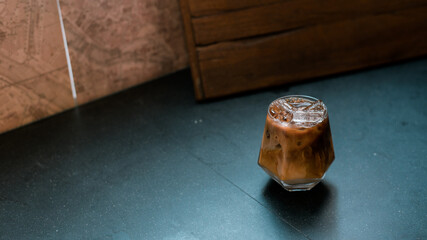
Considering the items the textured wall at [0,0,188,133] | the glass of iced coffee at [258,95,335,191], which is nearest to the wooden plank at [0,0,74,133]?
the textured wall at [0,0,188,133]

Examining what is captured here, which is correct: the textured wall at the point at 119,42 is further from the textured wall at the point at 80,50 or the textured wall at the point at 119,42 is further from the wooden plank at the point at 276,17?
the wooden plank at the point at 276,17

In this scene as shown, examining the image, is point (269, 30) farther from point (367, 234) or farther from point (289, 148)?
point (367, 234)

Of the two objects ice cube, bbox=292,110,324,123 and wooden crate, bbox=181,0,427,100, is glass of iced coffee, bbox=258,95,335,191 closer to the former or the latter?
ice cube, bbox=292,110,324,123

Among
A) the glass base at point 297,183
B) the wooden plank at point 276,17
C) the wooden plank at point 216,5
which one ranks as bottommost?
the glass base at point 297,183

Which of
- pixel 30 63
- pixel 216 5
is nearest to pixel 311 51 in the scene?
pixel 216 5

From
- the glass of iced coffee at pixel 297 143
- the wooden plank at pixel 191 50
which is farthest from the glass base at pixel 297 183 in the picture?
the wooden plank at pixel 191 50

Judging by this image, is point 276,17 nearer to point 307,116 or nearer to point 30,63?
point 307,116
